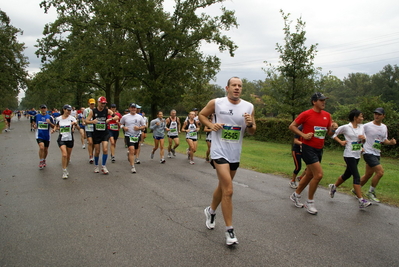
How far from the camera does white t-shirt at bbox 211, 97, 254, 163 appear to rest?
4.25 meters

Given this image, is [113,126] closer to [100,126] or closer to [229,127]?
[100,126]

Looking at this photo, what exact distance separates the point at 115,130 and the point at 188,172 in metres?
4.19

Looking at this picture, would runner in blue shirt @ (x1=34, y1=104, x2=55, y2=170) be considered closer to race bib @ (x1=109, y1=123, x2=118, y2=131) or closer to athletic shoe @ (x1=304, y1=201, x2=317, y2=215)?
race bib @ (x1=109, y1=123, x2=118, y2=131)

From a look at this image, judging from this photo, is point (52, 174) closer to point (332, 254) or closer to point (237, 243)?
point (237, 243)

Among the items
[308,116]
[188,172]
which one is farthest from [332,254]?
[188,172]

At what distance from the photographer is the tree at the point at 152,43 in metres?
26.7

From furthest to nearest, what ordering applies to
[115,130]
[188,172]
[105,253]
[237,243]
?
[115,130], [188,172], [237,243], [105,253]

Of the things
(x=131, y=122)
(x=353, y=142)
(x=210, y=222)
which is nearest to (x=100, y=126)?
(x=131, y=122)

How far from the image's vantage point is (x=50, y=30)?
32000mm

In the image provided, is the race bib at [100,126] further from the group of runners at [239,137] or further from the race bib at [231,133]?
the race bib at [231,133]

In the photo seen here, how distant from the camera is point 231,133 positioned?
4.26m

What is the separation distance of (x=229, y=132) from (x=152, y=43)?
25952 millimetres

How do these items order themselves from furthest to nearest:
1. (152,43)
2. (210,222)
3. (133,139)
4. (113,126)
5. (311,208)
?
(152,43)
(113,126)
(133,139)
(311,208)
(210,222)

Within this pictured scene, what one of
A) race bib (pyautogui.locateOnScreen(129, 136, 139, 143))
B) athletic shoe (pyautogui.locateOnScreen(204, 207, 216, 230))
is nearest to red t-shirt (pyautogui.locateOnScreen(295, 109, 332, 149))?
athletic shoe (pyautogui.locateOnScreen(204, 207, 216, 230))
